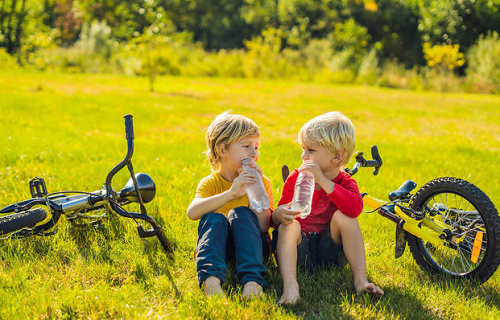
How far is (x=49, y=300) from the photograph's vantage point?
2719 millimetres

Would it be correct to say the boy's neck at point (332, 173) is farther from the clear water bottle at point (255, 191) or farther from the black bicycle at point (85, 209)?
the black bicycle at point (85, 209)

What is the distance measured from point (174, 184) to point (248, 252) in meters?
2.39

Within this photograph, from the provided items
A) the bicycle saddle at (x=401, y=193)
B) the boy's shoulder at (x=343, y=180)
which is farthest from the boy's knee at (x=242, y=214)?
the bicycle saddle at (x=401, y=193)

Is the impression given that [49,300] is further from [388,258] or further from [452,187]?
[452,187]

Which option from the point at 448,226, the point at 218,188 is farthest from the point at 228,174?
the point at 448,226

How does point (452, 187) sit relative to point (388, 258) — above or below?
above

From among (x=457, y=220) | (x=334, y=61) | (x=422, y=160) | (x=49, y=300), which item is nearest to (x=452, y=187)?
(x=457, y=220)

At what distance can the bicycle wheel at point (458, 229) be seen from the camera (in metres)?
2.90

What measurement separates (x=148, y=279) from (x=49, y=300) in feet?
2.03

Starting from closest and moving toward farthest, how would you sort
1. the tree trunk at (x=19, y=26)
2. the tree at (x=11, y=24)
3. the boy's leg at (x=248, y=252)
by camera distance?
the boy's leg at (x=248, y=252) → the tree at (x=11, y=24) → the tree trunk at (x=19, y=26)

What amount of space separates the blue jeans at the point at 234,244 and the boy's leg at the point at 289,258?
5.1 inches

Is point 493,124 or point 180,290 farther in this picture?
point 493,124

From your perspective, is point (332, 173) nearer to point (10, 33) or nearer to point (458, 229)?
point (458, 229)

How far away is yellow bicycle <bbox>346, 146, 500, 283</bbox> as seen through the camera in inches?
115
